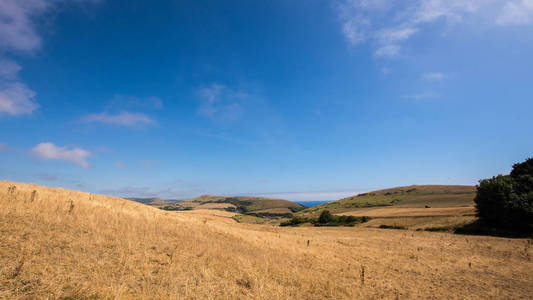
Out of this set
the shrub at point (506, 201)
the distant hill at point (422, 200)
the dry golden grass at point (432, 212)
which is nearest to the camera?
the shrub at point (506, 201)

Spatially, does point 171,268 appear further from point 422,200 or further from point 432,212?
point 422,200

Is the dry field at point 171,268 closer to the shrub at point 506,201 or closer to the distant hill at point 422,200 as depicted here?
the shrub at point 506,201

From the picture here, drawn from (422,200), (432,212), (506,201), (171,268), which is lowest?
(432,212)

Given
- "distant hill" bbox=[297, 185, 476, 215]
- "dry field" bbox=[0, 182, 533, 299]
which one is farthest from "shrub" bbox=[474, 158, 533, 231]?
"distant hill" bbox=[297, 185, 476, 215]

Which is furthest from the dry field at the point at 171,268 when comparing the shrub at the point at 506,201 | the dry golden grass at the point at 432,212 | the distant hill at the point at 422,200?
the distant hill at the point at 422,200

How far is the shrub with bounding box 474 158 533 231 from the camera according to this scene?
3014 centimetres

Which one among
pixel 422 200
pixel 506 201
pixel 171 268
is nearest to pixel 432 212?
pixel 506 201

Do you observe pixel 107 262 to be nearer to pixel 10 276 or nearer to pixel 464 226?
pixel 10 276

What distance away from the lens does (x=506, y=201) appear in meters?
32.0

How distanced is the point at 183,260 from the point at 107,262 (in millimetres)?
2993

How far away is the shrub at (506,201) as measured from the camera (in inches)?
1187

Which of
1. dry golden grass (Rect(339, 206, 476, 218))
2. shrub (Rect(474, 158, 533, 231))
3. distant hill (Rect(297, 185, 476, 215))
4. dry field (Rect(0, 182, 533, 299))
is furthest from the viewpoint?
distant hill (Rect(297, 185, 476, 215))

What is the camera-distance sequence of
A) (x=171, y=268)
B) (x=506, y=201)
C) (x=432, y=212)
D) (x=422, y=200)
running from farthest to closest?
(x=422, y=200), (x=432, y=212), (x=506, y=201), (x=171, y=268)

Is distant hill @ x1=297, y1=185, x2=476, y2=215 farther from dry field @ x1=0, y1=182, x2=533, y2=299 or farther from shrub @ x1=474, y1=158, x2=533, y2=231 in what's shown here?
dry field @ x1=0, y1=182, x2=533, y2=299
